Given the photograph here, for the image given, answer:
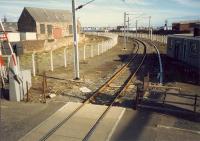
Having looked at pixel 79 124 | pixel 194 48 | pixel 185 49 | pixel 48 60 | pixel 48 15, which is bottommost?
pixel 79 124

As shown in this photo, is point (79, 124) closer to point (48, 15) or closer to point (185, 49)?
point (185, 49)

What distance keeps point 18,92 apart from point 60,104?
2.24 meters

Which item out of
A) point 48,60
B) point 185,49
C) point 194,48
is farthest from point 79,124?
point 185,49

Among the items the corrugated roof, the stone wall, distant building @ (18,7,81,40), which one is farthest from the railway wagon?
the corrugated roof

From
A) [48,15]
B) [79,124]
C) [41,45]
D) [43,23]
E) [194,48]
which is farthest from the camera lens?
[48,15]

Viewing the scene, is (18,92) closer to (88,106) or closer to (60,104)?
(60,104)

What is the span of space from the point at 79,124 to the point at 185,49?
19.5 m

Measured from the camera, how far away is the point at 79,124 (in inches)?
415

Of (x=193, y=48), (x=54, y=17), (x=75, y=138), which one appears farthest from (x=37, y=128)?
(x=54, y=17)

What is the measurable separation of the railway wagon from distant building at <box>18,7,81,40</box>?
27.4 m

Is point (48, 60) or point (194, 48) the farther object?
point (48, 60)

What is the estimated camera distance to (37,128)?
1006cm

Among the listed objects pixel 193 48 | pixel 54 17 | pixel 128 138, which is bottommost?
pixel 128 138

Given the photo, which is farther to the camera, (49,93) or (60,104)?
(49,93)
